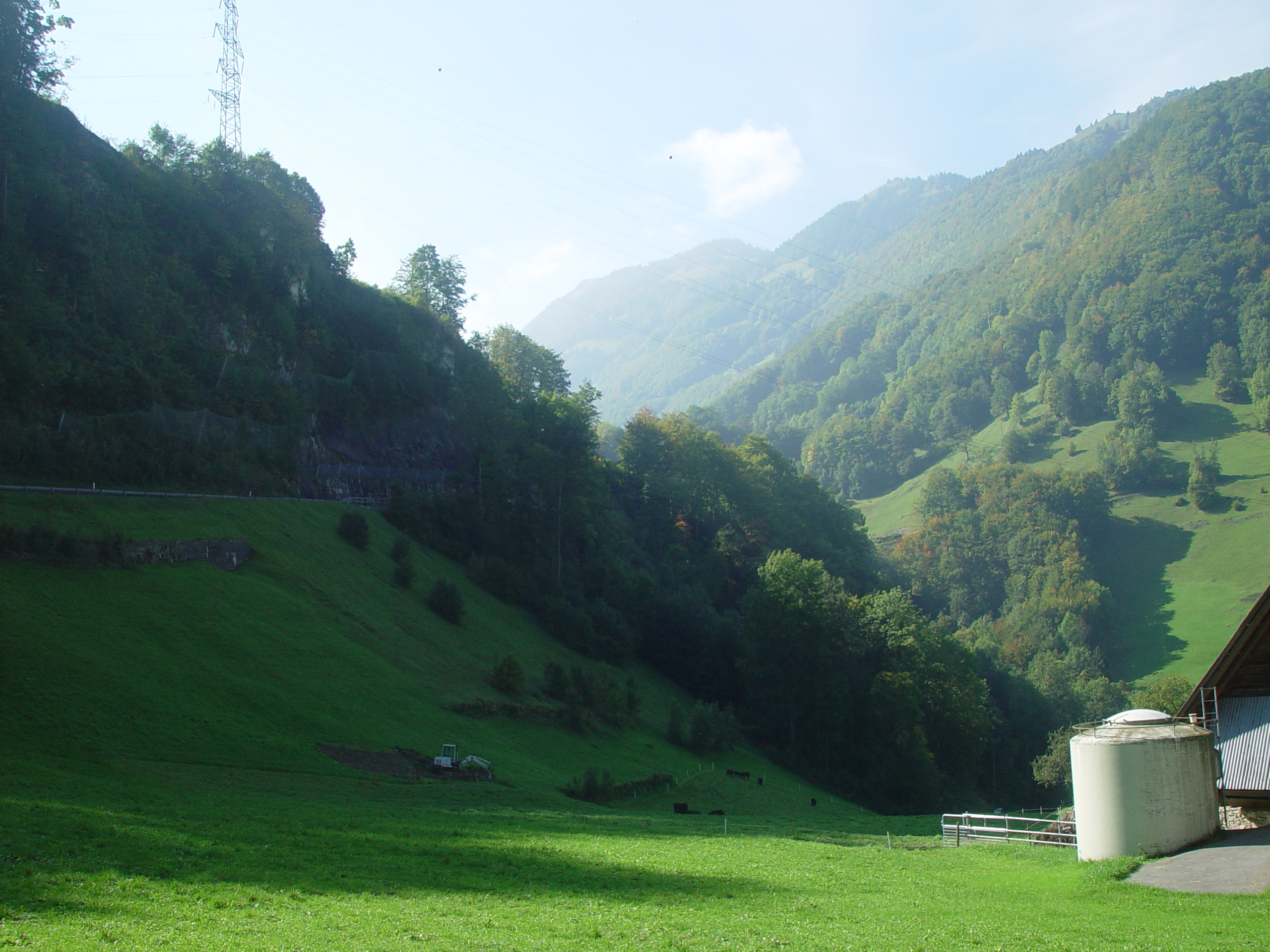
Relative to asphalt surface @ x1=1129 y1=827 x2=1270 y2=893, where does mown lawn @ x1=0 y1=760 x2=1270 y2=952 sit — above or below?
below

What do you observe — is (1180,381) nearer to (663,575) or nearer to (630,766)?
(663,575)

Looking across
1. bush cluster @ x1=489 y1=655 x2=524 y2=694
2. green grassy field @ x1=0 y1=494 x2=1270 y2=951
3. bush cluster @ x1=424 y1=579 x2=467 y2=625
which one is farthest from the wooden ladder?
bush cluster @ x1=424 y1=579 x2=467 y2=625

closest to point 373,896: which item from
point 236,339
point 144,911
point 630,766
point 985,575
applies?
point 144,911

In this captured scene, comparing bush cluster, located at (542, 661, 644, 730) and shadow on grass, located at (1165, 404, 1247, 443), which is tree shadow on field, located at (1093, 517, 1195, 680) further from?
bush cluster, located at (542, 661, 644, 730)

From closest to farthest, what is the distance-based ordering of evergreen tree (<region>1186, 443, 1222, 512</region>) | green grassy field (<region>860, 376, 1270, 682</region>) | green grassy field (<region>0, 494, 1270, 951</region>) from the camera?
green grassy field (<region>0, 494, 1270, 951</region>) → green grassy field (<region>860, 376, 1270, 682</region>) → evergreen tree (<region>1186, 443, 1222, 512</region>)

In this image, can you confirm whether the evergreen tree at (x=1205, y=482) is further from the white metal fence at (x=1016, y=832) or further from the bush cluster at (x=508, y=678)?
the bush cluster at (x=508, y=678)

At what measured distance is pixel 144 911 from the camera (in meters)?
13.2

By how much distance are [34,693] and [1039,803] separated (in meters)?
75.9

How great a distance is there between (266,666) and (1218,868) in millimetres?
33195

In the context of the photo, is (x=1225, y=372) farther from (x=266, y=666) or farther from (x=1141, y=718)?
(x=266, y=666)

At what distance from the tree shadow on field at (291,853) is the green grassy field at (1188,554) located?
353 ft

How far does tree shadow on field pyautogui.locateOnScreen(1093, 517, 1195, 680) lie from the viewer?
11488cm

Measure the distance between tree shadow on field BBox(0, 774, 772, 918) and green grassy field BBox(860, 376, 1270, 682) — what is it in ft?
353

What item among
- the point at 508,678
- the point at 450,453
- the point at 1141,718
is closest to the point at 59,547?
the point at 508,678
